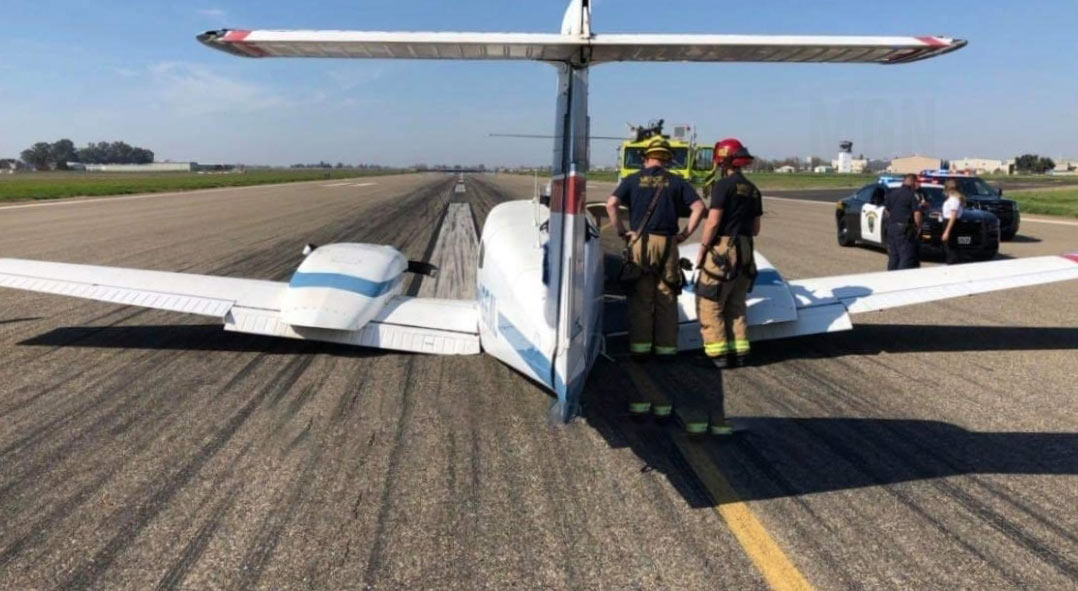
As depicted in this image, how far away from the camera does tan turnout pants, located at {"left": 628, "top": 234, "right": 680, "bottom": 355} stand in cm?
696

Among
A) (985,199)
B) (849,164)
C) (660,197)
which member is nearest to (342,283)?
(660,197)

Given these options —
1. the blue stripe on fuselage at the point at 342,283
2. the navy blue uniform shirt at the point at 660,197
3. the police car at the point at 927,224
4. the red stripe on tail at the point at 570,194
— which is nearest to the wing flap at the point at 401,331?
the blue stripe on fuselage at the point at 342,283

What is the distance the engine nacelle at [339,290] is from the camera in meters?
7.64

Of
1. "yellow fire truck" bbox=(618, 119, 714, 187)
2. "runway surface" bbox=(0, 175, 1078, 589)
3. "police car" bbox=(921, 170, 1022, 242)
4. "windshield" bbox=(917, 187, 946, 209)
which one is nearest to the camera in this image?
"runway surface" bbox=(0, 175, 1078, 589)

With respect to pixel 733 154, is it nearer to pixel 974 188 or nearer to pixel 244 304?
pixel 244 304

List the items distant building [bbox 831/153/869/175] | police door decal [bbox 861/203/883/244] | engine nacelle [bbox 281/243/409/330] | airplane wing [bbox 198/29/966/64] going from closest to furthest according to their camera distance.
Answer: airplane wing [bbox 198/29/966/64], engine nacelle [bbox 281/243/409/330], police door decal [bbox 861/203/883/244], distant building [bbox 831/153/869/175]

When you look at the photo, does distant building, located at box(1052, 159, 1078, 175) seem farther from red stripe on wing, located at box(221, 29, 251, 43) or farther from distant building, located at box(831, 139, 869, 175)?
red stripe on wing, located at box(221, 29, 251, 43)

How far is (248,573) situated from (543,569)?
1.57 meters

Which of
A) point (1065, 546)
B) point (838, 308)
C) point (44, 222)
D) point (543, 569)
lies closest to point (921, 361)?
point (838, 308)

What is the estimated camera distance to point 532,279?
20.5 ft

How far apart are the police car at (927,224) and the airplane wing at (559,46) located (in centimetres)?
1071

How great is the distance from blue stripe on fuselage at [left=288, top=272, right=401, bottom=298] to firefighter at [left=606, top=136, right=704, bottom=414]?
106 inches

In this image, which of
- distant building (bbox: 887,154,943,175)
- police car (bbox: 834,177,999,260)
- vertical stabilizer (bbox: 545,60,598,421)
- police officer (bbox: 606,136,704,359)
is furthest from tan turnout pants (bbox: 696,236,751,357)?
distant building (bbox: 887,154,943,175)

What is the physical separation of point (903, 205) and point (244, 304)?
33.4 ft
